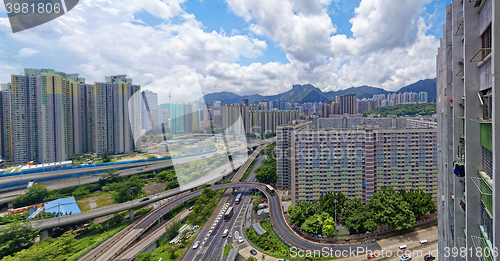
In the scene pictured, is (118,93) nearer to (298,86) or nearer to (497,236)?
(497,236)

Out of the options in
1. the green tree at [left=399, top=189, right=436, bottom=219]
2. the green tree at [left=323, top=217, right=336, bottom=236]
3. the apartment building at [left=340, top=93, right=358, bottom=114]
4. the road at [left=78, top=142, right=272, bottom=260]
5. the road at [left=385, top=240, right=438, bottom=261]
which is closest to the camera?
the road at [left=385, top=240, right=438, bottom=261]

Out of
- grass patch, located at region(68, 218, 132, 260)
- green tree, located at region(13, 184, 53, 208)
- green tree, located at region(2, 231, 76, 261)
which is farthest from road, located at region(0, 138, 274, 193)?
green tree, located at region(2, 231, 76, 261)

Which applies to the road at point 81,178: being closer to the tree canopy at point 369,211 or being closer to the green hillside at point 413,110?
the tree canopy at point 369,211

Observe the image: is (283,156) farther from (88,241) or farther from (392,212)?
(88,241)

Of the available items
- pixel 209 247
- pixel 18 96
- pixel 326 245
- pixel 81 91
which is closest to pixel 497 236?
pixel 326 245

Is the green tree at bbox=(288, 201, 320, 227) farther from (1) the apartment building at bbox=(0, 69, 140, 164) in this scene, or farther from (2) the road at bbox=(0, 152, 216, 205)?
(1) the apartment building at bbox=(0, 69, 140, 164)

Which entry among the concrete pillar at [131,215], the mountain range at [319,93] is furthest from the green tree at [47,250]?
the mountain range at [319,93]

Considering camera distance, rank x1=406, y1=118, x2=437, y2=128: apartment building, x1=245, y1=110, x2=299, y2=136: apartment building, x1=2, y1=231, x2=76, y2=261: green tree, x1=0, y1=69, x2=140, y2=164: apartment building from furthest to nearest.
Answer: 1. x1=245, y1=110, x2=299, y2=136: apartment building
2. x1=0, y1=69, x2=140, y2=164: apartment building
3. x1=406, y1=118, x2=437, y2=128: apartment building
4. x1=2, y1=231, x2=76, y2=261: green tree

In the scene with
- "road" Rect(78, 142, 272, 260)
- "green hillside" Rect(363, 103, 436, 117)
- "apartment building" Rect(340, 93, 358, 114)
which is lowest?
"road" Rect(78, 142, 272, 260)
